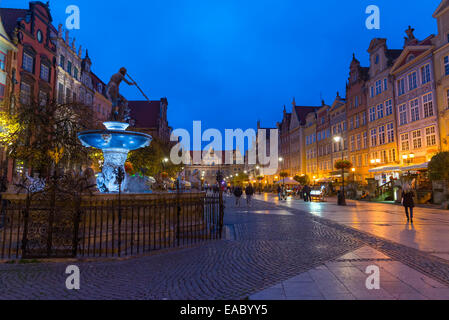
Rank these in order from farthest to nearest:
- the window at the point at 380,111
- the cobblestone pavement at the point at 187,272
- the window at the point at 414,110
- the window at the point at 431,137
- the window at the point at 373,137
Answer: the window at the point at 373,137
the window at the point at 380,111
the window at the point at 414,110
the window at the point at 431,137
the cobblestone pavement at the point at 187,272

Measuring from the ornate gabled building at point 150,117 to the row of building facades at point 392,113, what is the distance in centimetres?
3449

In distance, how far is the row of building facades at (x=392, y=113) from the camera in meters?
26.9

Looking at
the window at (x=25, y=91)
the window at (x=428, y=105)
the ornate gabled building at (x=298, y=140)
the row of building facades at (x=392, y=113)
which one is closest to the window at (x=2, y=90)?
the window at (x=25, y=91)

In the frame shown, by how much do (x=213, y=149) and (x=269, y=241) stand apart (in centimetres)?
13552

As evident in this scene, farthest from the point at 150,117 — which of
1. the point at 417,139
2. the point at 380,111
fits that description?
the point at 417,139

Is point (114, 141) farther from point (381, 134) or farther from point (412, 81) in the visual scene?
point (381, 134)

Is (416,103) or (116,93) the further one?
(416,103)

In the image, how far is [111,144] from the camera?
1088 cm

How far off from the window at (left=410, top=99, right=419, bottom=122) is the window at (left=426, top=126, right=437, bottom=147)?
2.23 metres

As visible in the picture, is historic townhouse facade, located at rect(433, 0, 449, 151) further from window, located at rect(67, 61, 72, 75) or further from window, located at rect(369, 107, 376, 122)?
window, located at rect(67, 61, 72, 75)

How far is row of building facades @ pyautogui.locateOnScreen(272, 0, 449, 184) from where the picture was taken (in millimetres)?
26906

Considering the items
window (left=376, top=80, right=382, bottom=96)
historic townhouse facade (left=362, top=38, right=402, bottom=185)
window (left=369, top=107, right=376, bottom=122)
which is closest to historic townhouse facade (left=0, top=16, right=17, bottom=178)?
historic townhouse facade (left=362, top=38, right=402, bottom=185)

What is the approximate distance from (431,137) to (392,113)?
6910 millimetres

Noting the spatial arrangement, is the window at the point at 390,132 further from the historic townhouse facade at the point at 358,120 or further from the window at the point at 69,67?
the window at the point at 69,67
